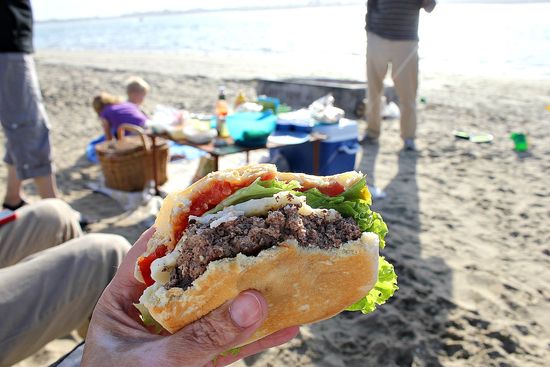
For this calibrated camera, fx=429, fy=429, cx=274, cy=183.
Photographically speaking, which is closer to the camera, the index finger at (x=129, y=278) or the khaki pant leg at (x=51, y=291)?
the index finger at (x=129, y=278)

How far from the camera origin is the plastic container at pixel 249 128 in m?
4.30

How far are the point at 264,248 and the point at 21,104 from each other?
143 inches

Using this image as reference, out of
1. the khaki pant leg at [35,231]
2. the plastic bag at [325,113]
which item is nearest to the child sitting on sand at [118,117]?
the plastic bag at [325,113]

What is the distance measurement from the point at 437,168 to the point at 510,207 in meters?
1.40

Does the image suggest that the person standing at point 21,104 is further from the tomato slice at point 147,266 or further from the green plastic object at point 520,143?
the green plastic object at point 520,143

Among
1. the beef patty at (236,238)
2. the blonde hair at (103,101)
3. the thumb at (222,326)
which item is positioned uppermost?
the blonde hair at (103,101)

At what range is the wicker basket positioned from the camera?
5152mm

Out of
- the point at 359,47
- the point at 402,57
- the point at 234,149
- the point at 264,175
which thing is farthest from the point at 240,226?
the point at 359,47

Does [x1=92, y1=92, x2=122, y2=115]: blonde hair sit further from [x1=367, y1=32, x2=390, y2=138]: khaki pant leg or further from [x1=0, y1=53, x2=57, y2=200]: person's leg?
[x1=367, y1=32, x2=390, y2=138]: khaki pant leg

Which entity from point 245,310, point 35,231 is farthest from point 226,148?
point 245,310

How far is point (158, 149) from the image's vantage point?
5359mm

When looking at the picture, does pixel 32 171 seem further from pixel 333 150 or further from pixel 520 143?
pixel 520 143

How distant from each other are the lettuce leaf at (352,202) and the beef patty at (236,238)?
18 cm

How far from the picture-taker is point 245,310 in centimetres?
144
